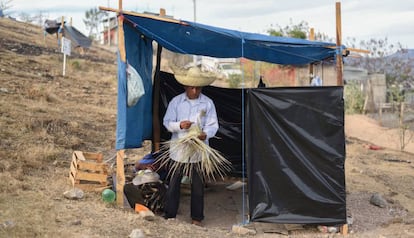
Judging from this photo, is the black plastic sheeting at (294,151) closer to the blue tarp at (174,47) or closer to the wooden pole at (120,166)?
the blue tarp at (174,47)

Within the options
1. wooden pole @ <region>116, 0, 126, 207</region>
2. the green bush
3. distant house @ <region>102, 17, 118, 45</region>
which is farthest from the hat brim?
distant house @ <region>102, 17, 118, 45</region>

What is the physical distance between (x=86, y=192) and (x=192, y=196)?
1284mm

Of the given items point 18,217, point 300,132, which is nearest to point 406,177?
point 300,132

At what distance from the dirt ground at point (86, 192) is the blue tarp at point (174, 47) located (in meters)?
0.98

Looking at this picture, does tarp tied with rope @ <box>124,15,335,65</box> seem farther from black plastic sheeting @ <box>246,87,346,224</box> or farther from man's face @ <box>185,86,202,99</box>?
black plastic sheeting @ <box>246,87,346,224</box>

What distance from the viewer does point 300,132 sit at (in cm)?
546

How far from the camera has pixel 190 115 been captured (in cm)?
582

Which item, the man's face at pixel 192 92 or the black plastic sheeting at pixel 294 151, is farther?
the man's face at pixel 192 92

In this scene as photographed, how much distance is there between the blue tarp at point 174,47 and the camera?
18.7ft

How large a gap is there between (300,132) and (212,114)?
1019 mm

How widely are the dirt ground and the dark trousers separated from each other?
143 mm

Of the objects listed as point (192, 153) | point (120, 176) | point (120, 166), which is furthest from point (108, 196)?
point (192, 153)

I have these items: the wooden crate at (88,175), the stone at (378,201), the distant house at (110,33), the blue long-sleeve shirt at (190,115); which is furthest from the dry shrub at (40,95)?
the distant house at (110,33)

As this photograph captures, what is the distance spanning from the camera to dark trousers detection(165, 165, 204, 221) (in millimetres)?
5730
